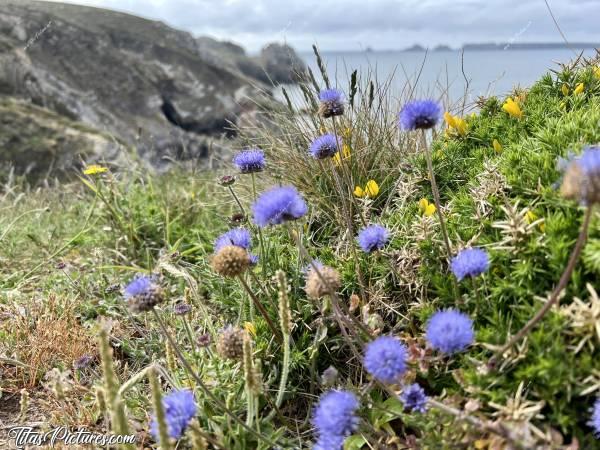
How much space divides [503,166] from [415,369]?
3.25 feet

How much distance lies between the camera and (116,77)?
39.9 feet

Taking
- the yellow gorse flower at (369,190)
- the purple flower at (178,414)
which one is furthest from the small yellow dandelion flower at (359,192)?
the purple flower at (178,414)

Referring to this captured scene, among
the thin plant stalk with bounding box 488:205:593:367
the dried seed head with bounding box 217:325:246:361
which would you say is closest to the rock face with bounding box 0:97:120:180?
the dried seed head with bounding box 217:325:246:361

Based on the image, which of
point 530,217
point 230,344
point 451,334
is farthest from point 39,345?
point 530,217

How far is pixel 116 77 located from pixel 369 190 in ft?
34.7

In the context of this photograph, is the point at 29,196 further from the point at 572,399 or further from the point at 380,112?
the point at 572,399

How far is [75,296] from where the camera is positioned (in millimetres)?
3408

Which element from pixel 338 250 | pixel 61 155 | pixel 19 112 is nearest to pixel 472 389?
pixel 338 250

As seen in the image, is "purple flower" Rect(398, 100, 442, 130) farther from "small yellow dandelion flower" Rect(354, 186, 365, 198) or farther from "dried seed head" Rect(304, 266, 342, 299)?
"small yellow dandelion flower" Rect(354, 186, 365, 198)

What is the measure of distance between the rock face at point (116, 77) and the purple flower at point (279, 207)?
728 centimetres

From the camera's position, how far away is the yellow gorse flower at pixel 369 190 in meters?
3.03

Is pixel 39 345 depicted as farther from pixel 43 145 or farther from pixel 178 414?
pixel 43 145

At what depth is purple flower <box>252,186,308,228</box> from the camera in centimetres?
196

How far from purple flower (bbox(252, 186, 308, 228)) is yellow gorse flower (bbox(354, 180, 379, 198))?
3.34 feet
